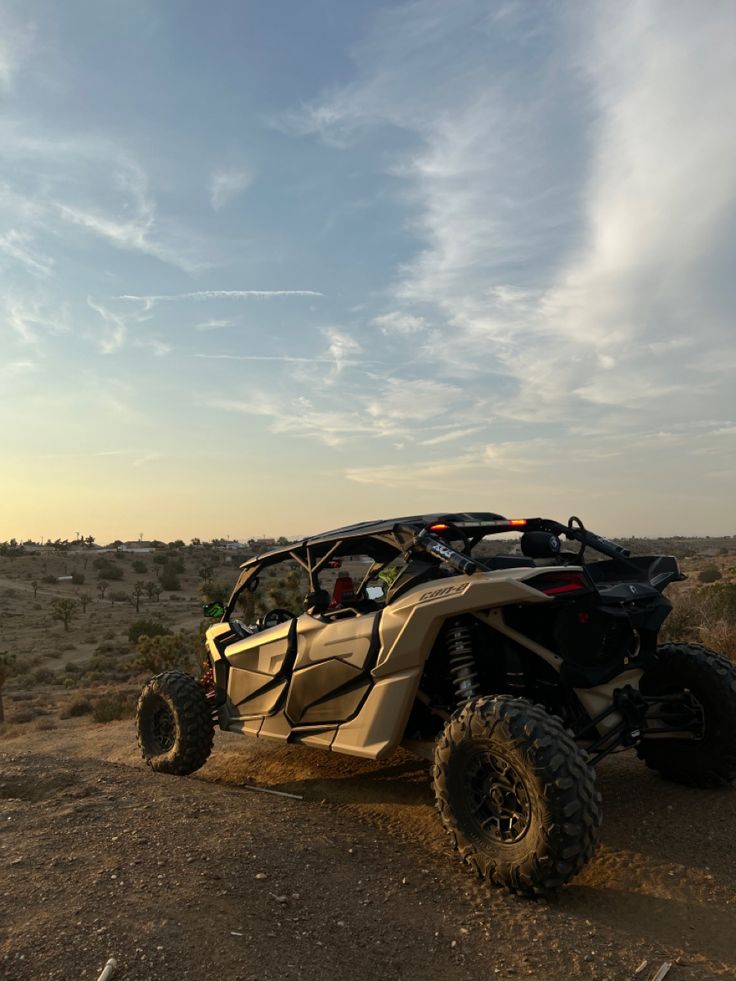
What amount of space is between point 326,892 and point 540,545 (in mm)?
2826

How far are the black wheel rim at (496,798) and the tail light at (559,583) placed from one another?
1069 millimetres

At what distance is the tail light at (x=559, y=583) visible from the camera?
171 inches

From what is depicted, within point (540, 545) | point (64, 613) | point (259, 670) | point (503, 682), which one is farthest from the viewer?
point (64, 613)

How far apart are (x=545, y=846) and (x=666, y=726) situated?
2.14 meters

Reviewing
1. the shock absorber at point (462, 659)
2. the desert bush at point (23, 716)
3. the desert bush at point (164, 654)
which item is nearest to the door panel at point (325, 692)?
the shock absorber at point (462, 659)

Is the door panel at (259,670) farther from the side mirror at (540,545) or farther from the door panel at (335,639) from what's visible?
the side mirror at (540,545)

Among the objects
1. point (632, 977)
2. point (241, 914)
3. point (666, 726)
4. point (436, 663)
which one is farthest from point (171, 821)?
point (666, 726)

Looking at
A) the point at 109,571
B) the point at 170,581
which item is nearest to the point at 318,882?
the point at 170,581

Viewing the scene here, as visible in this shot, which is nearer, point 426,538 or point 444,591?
point 444,591

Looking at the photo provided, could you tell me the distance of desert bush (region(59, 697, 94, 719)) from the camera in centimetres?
1566

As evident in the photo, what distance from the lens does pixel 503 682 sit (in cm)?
493

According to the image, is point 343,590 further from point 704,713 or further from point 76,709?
point 76,709

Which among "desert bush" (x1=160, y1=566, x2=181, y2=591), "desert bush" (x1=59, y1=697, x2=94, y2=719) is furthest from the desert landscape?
"desert bush" (x1=160, y1=566, x2=181, y2=591)

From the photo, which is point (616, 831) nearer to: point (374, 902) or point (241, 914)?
point (374, 902)
